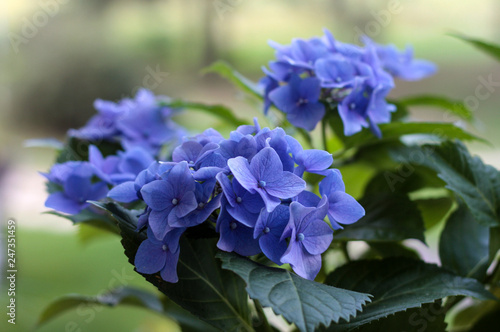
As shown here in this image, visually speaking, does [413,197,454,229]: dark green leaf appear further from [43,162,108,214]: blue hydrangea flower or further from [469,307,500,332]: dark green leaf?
[43,162,108,214]: blue hydrangea flower

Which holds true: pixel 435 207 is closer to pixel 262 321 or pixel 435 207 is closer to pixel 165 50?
pixel 262 321

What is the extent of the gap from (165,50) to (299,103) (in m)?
4.50

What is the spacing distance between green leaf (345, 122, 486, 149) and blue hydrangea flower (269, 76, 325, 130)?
0.10 meters

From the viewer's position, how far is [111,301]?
68 centimetres

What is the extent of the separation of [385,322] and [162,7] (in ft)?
16.5

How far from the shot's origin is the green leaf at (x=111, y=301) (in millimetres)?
687

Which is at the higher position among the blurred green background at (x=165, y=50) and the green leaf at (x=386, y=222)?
the green leaf at (x=386, y=222)

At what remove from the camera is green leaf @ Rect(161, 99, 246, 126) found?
72 centimetres

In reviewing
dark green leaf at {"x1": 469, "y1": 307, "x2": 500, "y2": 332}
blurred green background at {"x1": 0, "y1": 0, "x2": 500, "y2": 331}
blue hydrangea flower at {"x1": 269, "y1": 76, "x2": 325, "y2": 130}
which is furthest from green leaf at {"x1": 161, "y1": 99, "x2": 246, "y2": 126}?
blurred green background at {"x1": 0, "y1": 0, "x2": 500, "y2": 331}

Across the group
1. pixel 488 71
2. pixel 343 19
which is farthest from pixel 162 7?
pixel 488 71

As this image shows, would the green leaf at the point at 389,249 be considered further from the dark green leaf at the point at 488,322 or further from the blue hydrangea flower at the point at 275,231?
the blue hydrangea flower at the point at 275,231

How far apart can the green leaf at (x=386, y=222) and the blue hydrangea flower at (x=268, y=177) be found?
7.1 inches

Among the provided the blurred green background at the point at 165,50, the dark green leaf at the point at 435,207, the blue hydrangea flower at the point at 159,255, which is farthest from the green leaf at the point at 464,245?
the blurred green background at the point at 165,50

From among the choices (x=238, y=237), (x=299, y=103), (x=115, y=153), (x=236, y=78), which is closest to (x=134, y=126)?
(x=115, y=153)
